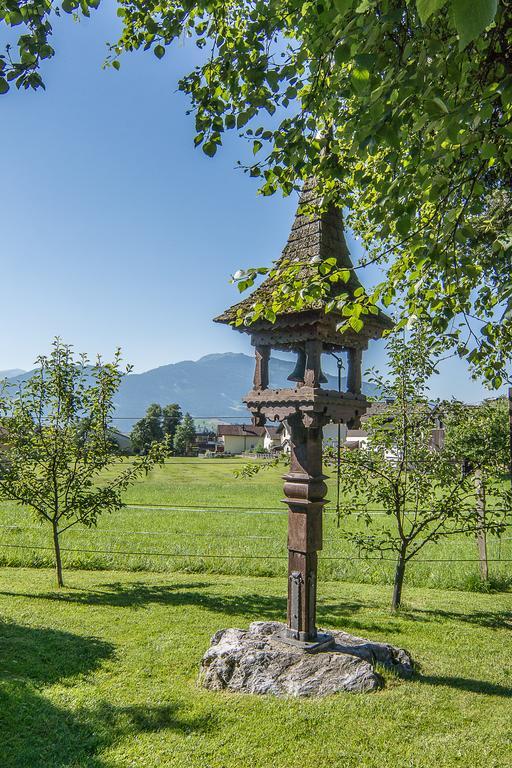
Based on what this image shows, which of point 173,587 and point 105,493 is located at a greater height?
point 105,493

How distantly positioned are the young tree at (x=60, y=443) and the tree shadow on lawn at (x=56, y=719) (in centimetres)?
414

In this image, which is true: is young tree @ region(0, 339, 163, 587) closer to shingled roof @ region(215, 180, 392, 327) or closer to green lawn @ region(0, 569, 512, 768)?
green lawn @ region(0, 569, 512, 768)

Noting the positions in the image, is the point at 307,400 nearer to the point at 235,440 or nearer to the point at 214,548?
the point at 214,548

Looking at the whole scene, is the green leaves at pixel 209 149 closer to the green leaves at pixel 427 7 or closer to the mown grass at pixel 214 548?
the green leaves at pixel 427 7

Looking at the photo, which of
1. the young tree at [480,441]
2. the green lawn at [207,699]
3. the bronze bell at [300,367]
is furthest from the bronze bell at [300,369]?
the green lawn at [207,699]

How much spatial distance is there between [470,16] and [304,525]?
5.86 m

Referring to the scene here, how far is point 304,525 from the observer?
6.44 metres

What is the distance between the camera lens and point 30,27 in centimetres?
421

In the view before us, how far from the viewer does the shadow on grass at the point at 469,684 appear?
19.0 feet

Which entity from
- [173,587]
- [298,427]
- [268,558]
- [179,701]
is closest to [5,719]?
[179,701]

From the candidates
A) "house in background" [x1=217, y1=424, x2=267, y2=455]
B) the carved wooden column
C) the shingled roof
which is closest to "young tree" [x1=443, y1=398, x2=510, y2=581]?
the shingled roof

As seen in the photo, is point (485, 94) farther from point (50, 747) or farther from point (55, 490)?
point (55, 490)

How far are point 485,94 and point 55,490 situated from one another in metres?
9.95

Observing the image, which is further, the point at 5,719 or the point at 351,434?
the point at 351,434
